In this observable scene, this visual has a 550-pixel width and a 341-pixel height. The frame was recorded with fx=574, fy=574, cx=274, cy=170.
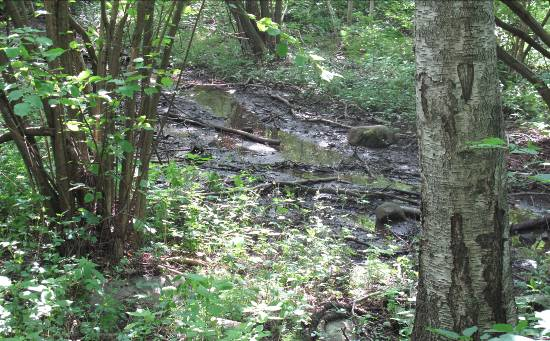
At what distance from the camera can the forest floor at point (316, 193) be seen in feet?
14.1

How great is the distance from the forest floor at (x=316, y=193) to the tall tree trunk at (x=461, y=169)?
0.93 meters

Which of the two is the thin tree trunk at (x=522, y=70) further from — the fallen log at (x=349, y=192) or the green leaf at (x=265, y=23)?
the fallen log at (x=349, y=192)

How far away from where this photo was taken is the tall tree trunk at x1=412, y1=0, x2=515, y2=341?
8.66 ft

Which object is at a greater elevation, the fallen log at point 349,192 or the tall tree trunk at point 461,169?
the tall tree trunk at point 461,169

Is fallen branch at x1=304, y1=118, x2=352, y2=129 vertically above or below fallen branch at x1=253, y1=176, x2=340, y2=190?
above

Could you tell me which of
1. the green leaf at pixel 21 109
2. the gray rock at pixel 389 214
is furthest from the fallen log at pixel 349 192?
the green leaf at pixel 21 109

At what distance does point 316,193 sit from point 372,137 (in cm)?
333

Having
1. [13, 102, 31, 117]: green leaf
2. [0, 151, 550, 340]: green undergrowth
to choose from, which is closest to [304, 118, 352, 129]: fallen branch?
[0, 151, 550, 340]: green undergrowth

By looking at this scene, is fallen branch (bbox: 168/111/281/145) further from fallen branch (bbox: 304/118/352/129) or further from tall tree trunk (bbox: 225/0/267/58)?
tall tree trunk (bbox: 225/0/267/58)

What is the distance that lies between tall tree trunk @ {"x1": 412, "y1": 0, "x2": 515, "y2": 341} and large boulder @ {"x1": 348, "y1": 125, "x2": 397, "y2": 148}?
7428mm

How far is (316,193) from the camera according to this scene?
7.29 m

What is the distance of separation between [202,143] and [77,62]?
207 inches

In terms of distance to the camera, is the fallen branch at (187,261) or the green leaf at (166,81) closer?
the green leaf at (166,81)

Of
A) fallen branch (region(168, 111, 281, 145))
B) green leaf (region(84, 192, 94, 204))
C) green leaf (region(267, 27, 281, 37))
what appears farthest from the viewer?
fallen branch (region(168, 111, 281, 145))
